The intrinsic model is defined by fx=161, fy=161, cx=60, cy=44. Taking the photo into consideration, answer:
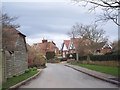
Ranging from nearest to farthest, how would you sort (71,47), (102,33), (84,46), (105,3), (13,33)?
1. (13,33)
2. (105,3)
3. (102,33)
4. (84,46)
5. (71,47)

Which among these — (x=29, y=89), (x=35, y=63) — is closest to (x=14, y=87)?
(x=29, y=89)

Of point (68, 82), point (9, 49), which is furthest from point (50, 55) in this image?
point (68, 82)

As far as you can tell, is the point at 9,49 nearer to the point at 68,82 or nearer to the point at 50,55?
the point at 68,82

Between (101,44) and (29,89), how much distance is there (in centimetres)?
3775

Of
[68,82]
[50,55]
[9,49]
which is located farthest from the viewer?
[50,55]

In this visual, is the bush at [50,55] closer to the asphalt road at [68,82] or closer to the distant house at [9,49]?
the distant house at [9,49]

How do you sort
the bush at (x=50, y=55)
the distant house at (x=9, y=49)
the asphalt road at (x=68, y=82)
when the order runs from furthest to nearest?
the bush at (x=50, y=55) → the distant house at (x=9, y=49) → the asphalt road at (x=68, y=82)

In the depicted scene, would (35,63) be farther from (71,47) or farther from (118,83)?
(71,47)

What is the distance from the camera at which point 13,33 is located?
11133 millimetres

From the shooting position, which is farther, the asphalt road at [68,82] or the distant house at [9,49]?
the distant house at [9,49]

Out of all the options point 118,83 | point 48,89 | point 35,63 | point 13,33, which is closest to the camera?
point 48,89

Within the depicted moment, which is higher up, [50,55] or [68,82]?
[50,55]

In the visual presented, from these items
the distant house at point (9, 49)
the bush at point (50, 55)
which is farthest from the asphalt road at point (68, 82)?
the bush at point (50, 55)

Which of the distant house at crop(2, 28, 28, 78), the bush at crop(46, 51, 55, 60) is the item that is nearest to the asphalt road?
the distant house at crop(2, 28, 28, 78)
